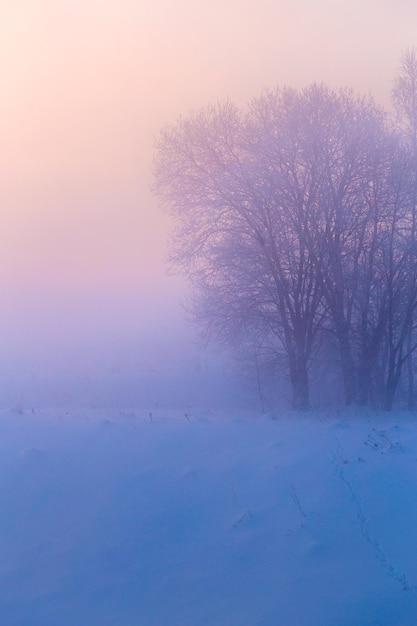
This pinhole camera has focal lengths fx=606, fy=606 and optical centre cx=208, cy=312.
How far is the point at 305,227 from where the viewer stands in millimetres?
16234

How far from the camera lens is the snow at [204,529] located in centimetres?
508

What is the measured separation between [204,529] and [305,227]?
11.4 meters

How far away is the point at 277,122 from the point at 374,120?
272cm

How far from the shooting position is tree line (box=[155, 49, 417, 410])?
16047 millimetres

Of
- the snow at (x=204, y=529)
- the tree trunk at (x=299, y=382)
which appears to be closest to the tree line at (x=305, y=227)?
the tree trunk at (x=299, y=382)

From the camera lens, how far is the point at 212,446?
26.4 feet

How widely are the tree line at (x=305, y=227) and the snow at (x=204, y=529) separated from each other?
8.41 metres

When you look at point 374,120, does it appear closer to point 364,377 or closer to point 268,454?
point 364,377

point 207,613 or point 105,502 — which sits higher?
point 105,502

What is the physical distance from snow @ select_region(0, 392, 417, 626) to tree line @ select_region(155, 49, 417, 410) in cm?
841

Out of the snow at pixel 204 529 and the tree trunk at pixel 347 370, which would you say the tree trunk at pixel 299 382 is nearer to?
the tree trunk at pixel 347 370

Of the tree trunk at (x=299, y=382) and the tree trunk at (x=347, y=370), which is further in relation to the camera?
the tree trunk at (x=347, y=370)

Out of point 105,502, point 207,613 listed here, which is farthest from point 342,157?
point 207,613

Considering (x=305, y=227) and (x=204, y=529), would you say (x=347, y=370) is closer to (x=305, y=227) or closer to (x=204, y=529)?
(x=305, y=227)
